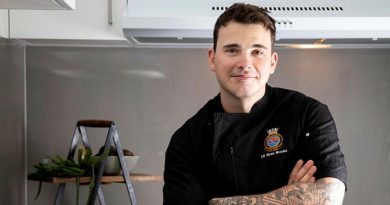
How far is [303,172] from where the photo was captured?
1.46 m

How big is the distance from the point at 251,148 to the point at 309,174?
0.14 m

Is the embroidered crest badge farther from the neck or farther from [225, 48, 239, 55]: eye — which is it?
[225, 48, 239, 55]: eye

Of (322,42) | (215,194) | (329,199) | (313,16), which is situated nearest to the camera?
(329,199)

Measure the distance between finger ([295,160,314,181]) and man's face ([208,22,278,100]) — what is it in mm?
178

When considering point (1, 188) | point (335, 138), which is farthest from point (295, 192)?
point (1, 188)

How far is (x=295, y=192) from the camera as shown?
56.6 inches

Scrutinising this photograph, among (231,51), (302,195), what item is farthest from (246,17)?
(302,195)

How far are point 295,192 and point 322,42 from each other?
1065 mm

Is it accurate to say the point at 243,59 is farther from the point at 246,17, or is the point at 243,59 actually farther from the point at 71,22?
the point at 71,22

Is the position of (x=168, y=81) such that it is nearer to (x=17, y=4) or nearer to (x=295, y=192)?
(x=17, y=4)

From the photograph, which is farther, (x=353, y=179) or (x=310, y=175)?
(x=353, y=179)

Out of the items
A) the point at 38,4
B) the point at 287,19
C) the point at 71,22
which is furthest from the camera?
the point at 71,22

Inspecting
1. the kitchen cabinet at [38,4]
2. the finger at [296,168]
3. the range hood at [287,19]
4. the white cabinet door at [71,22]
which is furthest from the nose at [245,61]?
the white cabinet door at [71,22]

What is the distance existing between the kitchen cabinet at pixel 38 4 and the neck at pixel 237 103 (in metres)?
0.50
